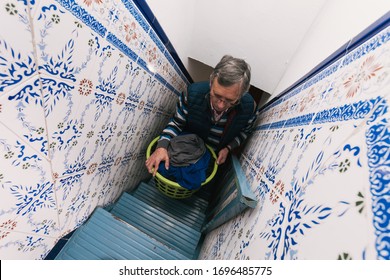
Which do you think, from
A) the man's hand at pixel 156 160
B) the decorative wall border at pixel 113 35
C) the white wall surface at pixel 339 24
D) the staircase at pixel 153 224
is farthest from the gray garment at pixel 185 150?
the white wall surface at pixel 339 24

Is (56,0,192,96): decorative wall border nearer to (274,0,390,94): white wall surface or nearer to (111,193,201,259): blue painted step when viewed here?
(274,0,390,94): white wall surface

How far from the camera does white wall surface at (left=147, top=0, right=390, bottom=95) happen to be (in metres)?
0.95

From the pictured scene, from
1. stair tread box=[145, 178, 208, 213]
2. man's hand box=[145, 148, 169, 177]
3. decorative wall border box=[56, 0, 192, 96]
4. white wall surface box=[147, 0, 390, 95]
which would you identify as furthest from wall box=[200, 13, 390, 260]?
stair tread box=[145, 178, 208, 213]

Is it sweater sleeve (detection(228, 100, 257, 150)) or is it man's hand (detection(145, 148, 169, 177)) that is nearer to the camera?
man's hand (detection(145, 148, 169, 177))

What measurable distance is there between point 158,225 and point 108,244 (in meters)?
0.42

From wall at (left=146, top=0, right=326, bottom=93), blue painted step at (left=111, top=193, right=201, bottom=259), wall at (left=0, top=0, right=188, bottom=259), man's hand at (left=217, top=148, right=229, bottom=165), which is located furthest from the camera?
man's hand at (left=217, top=148, right=229, bottom=165)

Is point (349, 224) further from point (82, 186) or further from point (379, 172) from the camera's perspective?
point (82, 186)

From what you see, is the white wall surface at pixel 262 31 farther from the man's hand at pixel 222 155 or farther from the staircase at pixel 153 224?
the staircase at pixel 153 224

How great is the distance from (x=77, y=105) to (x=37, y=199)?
1.26 ft

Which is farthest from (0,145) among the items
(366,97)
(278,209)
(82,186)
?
(366,97)

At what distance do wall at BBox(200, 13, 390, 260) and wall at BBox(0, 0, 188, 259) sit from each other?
78cm

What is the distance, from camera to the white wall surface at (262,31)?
3.13 feet

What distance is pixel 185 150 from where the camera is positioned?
1.33 meters
